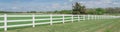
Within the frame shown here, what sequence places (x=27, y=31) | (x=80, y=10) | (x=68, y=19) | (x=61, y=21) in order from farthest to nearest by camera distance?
(x=80, y=10)
(x=68, y=19)
(x=61, y=21)
(x=27, y=31)

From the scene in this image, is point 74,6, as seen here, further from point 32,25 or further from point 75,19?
point 32,25

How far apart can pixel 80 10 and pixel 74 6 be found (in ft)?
8.89

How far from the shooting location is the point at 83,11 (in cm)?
9350

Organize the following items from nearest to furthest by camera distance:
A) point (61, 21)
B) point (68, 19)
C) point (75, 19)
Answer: point (61, 21) < point (68, 19) < point (75, 19)

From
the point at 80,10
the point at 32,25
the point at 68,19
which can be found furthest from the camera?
the point at 80,10

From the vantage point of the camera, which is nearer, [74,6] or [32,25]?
[32,25]

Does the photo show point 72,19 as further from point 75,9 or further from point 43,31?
point 75,9

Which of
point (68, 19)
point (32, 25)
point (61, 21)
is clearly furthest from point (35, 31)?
point (68, 19)

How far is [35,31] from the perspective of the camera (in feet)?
53.8

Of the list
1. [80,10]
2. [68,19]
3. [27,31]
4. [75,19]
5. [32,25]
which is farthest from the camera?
[80,10]

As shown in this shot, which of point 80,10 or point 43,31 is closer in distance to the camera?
point 43,31

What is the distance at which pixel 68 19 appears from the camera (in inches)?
1243

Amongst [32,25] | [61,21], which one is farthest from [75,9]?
[32,25]

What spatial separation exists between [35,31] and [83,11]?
77.7m
